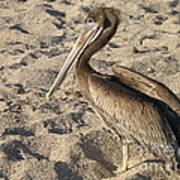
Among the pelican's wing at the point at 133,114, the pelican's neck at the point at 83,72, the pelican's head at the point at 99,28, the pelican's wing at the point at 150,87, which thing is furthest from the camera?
the pelican's head at the point at 99,28

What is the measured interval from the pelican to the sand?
0.31 meters

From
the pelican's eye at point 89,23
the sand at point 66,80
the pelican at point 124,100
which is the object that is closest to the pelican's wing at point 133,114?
the pelican at point 124,100

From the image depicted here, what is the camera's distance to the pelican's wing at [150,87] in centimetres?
461

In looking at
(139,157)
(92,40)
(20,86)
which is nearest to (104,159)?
(139,157)

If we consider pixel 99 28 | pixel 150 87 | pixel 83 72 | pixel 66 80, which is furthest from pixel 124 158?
pixel 66 80

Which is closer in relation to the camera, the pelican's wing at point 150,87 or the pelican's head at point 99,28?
the pelican's wing at point 150,87

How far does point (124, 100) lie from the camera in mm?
4512

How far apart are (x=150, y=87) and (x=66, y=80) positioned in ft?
4.94

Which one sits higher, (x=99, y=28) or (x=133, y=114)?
(x=99, y=28)

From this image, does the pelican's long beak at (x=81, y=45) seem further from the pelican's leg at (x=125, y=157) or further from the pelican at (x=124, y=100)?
the pelican's leg at (x=125, y=157)

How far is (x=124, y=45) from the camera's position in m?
6.72

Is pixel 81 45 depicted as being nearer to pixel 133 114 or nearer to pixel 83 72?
pixel 83 72

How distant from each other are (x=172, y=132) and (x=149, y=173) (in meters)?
0.44

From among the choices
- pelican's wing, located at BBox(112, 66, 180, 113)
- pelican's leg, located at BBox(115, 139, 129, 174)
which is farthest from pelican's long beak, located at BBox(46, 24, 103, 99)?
pelican's leg, located at BBox(115, 139, 129, 174)
